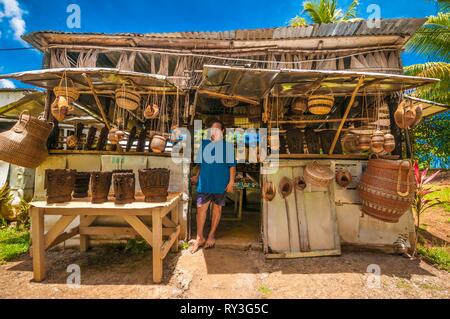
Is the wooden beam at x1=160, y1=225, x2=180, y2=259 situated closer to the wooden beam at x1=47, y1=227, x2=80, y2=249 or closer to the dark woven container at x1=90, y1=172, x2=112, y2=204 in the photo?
the dark woven container at x1=90, y1=172, x2=112, y2=204

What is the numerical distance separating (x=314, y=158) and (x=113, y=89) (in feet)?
12.5

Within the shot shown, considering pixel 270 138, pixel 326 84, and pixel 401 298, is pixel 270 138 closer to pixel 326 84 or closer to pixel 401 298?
pixel 326 84

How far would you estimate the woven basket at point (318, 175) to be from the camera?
346cm

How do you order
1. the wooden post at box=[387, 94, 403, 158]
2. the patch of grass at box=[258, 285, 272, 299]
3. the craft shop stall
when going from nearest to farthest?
the patch of grass at box=[258, 285, 272, 299] < the craft shop stall < the wooden post at box=[387, 94, 403, 158]

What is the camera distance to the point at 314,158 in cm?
389

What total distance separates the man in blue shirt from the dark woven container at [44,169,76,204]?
181cm

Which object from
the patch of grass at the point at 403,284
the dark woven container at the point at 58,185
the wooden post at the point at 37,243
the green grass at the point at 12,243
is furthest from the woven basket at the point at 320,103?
the green grass at the point at 12,243

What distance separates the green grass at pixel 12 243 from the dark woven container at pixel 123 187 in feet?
7.80

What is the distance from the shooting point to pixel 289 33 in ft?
15.5

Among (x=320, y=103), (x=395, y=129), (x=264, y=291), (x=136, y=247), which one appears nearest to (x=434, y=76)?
(x=395, y=129)

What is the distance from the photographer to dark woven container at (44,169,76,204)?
9.05 feet

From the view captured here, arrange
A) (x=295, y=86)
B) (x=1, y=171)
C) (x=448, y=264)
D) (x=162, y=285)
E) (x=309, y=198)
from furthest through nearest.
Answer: (x=1, y=171) < (x=309, y=198) < (x=295, y=86) < (x=448, y=264) < (x=162, y=285)

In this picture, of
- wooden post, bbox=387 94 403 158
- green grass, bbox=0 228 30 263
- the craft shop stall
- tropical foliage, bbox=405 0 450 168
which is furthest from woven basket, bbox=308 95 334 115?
tropical foliage, bbox=405 0 450 168

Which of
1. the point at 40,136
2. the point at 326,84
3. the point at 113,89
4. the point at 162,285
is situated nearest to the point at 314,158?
the point at 326,84
